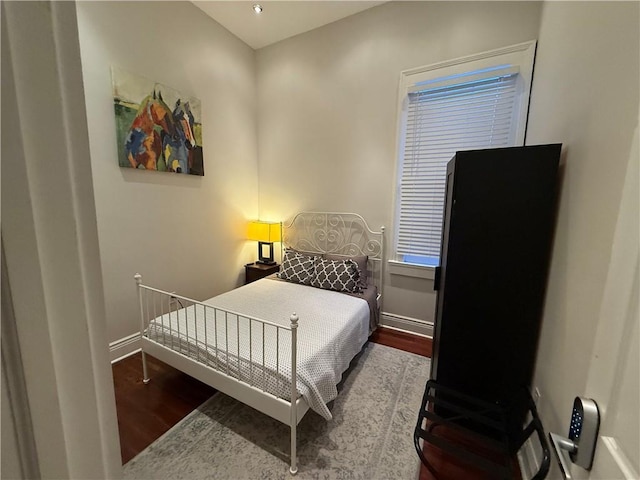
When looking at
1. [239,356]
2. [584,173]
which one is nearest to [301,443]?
[239,356]

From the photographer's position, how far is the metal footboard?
1.49 metres

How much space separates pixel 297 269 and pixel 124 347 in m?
1.80

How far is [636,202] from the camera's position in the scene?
53cm

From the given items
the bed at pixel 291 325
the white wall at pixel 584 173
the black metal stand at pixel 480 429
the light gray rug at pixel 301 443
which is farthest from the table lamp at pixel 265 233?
the white wall at pixel 584 173

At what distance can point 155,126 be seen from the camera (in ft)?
8.38

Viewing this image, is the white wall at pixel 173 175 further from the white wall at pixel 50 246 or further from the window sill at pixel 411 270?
the white wall at pixel 50 246

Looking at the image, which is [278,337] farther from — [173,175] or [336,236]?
[173,175]

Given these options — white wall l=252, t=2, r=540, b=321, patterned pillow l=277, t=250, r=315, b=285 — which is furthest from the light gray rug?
white wall l=252, t=2, r=540, b=321

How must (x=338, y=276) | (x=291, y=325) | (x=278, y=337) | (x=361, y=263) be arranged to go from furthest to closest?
(x=361, y=263) → (x=338, y=276) → (x=278, y=337) → (x=291, y=325)

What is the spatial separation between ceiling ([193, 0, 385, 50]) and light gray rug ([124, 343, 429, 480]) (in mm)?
3692

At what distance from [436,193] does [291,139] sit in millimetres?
1905

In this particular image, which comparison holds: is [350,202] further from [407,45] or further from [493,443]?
[493,443]

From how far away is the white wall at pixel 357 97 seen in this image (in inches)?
97.9

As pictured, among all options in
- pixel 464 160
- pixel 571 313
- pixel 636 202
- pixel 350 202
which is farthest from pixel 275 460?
pixel 350 202
